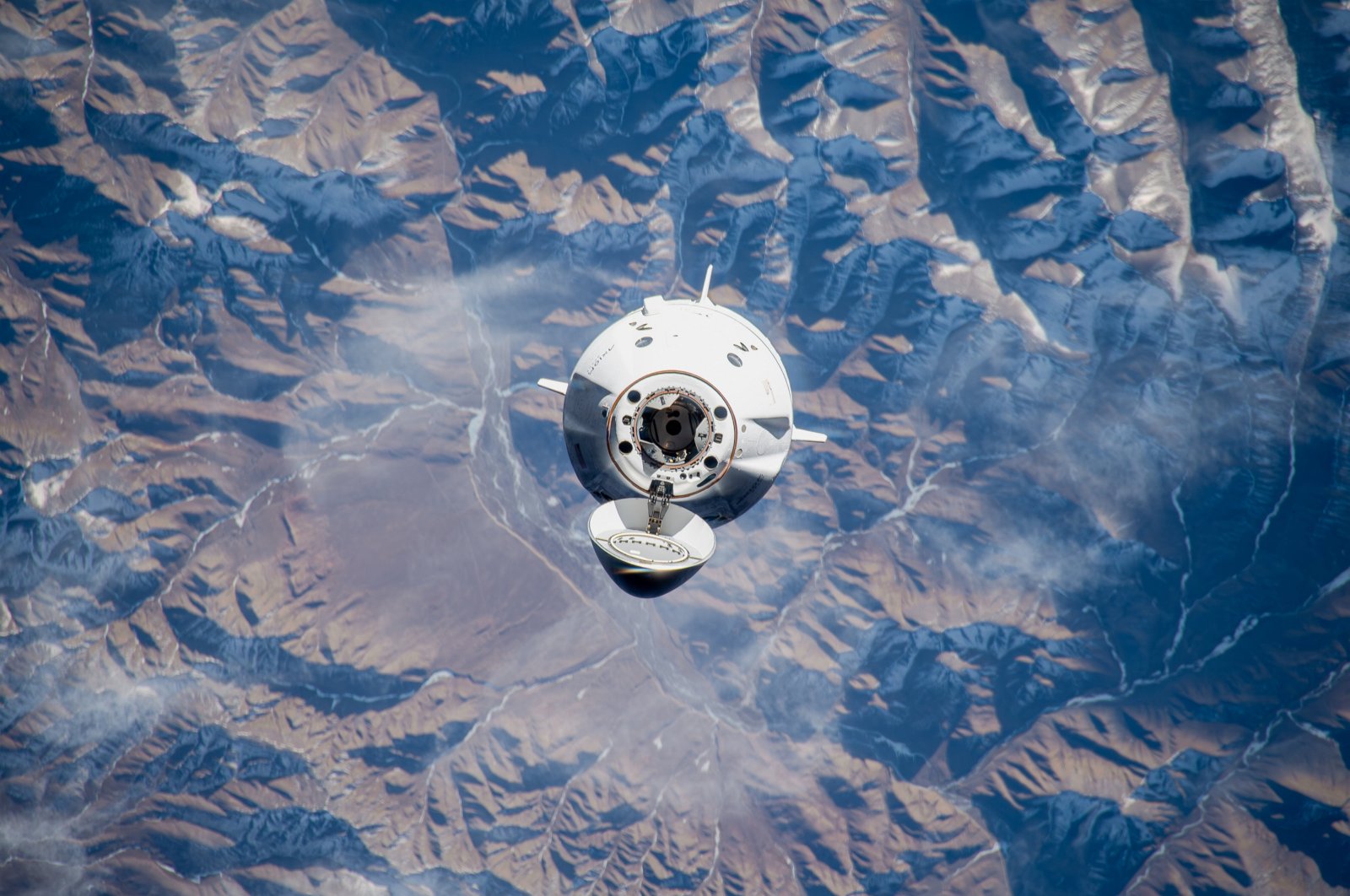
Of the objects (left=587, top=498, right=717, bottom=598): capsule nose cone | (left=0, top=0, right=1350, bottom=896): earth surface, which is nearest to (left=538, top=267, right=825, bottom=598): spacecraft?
(left=587, top=498, right=717, bottom=598): capsule nose cone

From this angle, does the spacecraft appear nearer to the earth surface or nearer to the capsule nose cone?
the capsule nose cone

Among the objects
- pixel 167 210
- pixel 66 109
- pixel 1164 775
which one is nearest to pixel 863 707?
pixel 1164 775

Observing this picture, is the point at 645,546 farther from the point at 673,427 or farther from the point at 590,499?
the point at 590,499

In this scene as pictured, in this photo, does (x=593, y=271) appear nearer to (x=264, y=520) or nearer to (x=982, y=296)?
(x=982, y=296)

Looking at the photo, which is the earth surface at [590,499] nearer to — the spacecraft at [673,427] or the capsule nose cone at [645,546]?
the spacecraft at [673,427]

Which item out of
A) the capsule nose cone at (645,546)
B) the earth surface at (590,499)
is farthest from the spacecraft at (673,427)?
the earth surface at (590,499)

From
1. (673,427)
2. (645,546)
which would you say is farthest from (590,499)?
(645,546)
